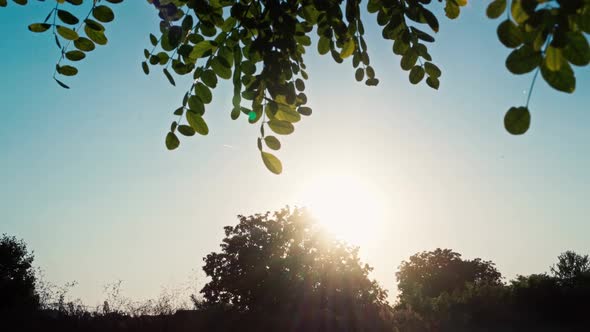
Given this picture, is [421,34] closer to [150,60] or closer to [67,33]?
[150,60]

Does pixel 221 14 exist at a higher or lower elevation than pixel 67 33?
higher

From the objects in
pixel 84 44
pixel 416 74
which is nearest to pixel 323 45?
pixel 416 74

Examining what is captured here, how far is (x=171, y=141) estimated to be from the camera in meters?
2.06

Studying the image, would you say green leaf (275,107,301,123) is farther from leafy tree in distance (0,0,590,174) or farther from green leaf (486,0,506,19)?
green leaf (486,0,506,19)

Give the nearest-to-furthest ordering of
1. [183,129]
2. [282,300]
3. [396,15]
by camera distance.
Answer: [183,129]
[396,15]
[282,300]

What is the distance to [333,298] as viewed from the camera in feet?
79.3

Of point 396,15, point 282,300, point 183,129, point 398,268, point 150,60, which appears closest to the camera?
point 183,129

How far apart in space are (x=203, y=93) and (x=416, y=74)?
1431mm

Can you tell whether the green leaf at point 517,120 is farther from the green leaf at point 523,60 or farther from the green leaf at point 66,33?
the green leaf at point 66,33

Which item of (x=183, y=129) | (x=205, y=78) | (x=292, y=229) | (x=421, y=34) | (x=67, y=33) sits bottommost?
(x=183, y=129)

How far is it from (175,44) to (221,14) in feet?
2.45

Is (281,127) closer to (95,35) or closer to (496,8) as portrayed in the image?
(496,8)

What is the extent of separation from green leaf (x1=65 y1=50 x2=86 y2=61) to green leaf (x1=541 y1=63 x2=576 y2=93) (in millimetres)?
2589

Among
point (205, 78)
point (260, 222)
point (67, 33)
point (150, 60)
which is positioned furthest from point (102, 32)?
point (260, 222)
